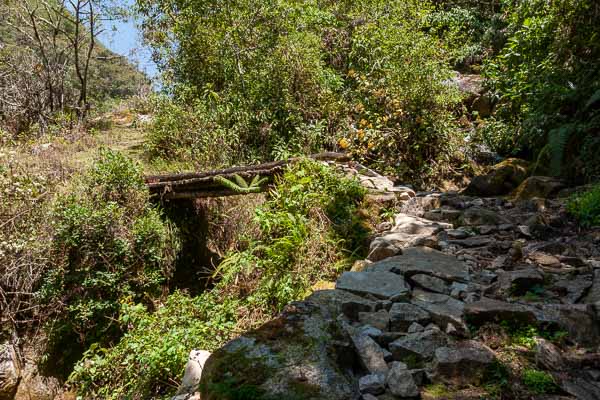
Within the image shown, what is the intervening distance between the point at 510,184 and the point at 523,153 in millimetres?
1555

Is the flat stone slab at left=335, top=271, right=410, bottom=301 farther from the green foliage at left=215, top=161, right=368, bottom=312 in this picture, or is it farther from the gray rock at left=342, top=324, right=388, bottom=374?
the green foliage at left=215, top=161, right=368, bottom=312

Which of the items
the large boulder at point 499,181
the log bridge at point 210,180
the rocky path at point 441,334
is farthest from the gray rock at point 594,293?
the log bridge at point 210,180

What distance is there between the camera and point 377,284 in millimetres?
2844

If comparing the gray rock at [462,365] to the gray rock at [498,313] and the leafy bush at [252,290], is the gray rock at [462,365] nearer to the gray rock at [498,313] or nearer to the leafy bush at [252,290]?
the gray rock at [498,313]

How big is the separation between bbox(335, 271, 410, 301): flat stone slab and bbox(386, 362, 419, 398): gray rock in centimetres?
77

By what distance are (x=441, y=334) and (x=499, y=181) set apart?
397cm

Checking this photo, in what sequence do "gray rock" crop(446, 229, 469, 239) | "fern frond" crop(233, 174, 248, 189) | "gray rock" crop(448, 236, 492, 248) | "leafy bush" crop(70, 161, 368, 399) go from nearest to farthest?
"gray rock" crop(448, 236, 492, 248) → "gray rock" crop(446, 229, 469, 239) → "leafy bush" crop(70, 161, 368, 399) → "fern frond" crop(233, 174, 248, 189)

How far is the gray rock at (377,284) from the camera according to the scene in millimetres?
2688

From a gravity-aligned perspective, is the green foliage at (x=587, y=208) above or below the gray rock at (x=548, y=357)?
above

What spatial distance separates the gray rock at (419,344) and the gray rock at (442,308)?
122 mm

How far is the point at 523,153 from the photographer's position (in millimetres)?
6707

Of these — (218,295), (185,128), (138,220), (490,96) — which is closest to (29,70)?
(185,128)

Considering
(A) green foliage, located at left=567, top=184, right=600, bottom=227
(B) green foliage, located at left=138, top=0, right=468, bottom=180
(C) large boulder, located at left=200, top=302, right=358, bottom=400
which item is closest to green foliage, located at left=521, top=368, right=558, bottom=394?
(C) large boulder, located at left=200, top=302, right=358, bottom=400

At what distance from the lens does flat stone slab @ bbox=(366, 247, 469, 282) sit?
9.76ft
